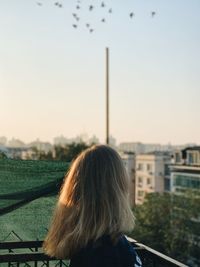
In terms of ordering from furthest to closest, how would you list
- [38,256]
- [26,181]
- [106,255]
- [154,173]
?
1. [154,173]
2. [26,181]
3. [38,256]
4. [106,255]

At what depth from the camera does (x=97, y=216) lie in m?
2.60

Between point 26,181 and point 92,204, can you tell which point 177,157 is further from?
point 92,204

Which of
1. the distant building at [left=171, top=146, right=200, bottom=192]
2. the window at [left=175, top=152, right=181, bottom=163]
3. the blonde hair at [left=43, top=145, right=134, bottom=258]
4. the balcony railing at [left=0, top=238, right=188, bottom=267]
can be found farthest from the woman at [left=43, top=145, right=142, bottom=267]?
the window at [left=175, top=152, right=181, bottom=163]

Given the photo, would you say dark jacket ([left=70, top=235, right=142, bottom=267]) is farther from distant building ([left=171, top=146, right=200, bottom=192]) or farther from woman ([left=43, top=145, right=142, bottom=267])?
distant building ([left=171, top=146, right=200, bottom=192])

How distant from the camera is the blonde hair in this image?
2.60 m

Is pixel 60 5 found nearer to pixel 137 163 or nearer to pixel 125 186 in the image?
pixel 125 186

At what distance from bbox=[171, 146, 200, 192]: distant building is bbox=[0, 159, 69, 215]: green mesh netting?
66.8 m

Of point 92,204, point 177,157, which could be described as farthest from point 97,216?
point 177,157

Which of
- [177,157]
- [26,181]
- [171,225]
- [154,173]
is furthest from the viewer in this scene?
[154,173]

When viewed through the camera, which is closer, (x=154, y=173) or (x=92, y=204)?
(x=92, y=204)

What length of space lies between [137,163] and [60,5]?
9376cm

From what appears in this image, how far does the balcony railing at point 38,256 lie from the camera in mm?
3877

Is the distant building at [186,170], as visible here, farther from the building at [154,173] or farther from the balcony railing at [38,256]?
the balcony railing at [38,256]

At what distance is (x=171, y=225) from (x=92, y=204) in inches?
1946
